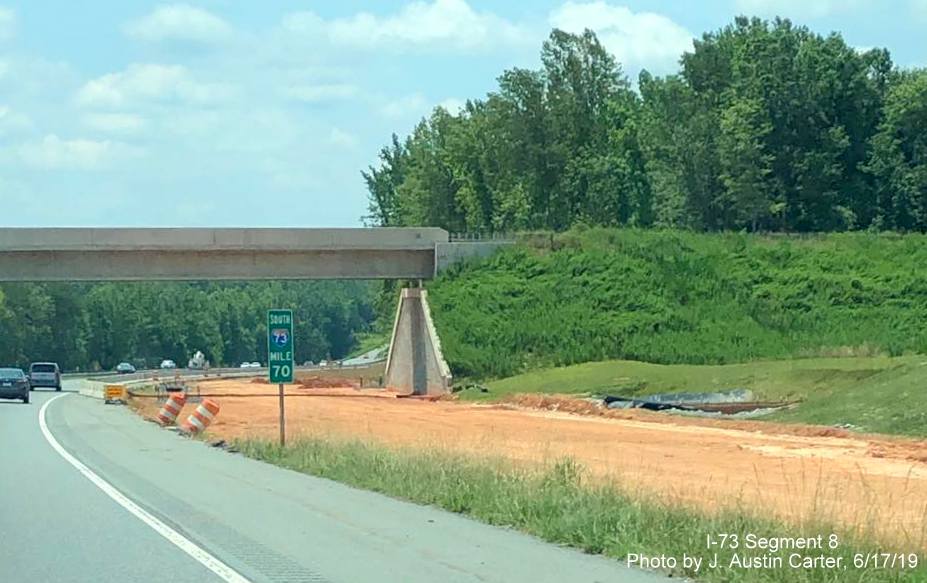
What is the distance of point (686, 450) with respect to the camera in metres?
33.0

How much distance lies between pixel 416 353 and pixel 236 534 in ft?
191

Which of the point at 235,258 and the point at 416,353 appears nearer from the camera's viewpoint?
the point at 235,258

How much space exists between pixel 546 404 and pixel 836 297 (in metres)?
27.7

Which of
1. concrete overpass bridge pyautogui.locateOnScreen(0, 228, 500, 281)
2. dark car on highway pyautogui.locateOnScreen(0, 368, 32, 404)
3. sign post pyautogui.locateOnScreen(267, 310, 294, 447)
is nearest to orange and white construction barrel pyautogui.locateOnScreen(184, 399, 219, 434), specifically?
sign post pyautogui.locateOnScreen(267, 310, 294, 447)

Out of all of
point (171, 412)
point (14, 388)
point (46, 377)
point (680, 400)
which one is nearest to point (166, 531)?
point (171, 412)

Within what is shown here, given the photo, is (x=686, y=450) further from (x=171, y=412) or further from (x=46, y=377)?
(x=46, y=377)

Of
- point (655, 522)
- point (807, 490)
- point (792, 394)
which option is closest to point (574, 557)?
point (655, 522)

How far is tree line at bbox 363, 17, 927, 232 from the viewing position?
339 feet

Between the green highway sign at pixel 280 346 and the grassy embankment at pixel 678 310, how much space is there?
991 inches

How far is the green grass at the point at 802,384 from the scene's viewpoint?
3712 centimetres

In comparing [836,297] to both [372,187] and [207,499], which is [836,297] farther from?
[372,187]

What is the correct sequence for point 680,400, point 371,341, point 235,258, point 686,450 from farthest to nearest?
point 371,341
point 235,258
point 680,400
point 686,450

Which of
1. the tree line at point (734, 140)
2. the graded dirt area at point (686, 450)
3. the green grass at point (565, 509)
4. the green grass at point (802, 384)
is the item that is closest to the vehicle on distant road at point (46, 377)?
the graded dirt area at point (686, 450)

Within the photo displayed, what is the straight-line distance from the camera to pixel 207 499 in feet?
63.5
